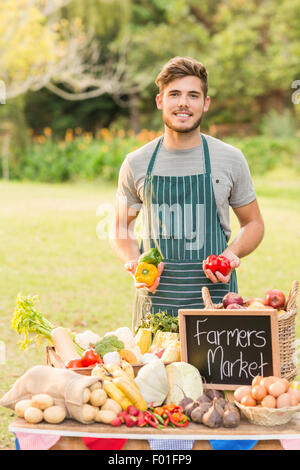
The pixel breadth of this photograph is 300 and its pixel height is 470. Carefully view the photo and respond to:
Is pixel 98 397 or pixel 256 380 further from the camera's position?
pixel 256 380

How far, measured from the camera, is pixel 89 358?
3.09 metres

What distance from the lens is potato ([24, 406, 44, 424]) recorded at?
2680mm

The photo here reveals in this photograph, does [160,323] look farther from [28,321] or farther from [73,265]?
[73,265]

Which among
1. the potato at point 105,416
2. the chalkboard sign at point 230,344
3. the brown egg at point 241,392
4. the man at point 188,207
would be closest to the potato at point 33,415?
the potato at point 105,416

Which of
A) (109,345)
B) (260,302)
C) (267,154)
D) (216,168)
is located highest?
(267,154)

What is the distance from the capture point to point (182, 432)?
8.66 feet

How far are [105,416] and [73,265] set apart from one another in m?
8.23

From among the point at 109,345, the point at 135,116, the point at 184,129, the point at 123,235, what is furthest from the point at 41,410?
the point at 135,116

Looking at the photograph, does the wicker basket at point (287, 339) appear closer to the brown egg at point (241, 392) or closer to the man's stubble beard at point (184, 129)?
the brown egg at point (241, 392)

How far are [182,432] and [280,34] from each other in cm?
2451

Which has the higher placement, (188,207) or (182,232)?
(188,207)

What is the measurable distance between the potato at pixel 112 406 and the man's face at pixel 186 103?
144 cm

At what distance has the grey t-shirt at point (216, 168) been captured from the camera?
146 inches

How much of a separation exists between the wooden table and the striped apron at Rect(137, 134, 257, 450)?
1083 millimetres
